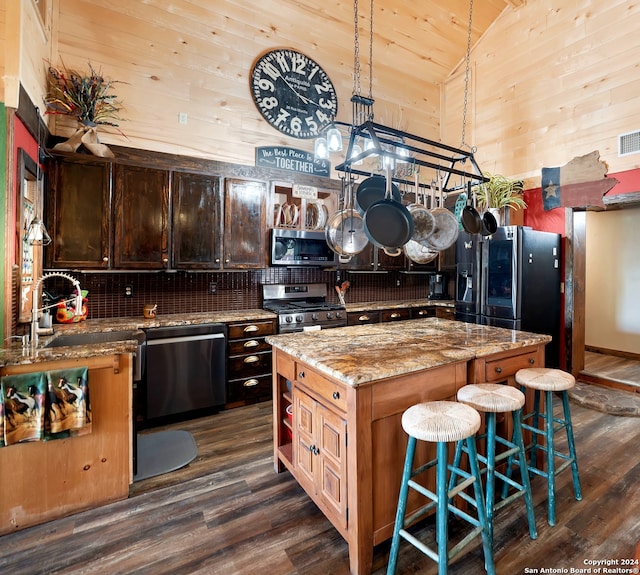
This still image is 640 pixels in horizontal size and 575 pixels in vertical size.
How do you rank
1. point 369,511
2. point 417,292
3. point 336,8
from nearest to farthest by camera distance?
1. point 369,511
2. point 336,8
3. point 417,292

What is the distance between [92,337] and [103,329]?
0.09 m

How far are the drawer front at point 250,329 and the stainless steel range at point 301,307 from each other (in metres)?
0.11

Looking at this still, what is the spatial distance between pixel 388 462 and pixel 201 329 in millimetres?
2154

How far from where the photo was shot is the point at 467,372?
191cm

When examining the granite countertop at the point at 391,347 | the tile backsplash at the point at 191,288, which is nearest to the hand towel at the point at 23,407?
the granite countertop at the point at 391,347

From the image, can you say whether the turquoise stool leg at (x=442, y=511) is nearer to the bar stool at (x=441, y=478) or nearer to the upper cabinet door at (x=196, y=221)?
the bar stool at (x=441, y=478)

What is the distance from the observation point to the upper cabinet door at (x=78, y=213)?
2.82m

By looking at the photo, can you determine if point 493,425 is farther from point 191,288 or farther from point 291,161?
point 291,161

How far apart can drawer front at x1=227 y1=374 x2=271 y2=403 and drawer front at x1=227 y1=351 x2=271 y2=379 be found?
0.05 meters

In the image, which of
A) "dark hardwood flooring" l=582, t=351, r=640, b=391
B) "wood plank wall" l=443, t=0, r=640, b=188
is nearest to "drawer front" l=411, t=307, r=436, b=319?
"dark hardwood flooring" l=582, t=351, r=640, b=391

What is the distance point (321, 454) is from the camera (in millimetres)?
1764

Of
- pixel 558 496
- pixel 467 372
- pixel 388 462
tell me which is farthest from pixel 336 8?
pixel 558 496

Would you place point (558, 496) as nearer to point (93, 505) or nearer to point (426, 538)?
point (426, 538)

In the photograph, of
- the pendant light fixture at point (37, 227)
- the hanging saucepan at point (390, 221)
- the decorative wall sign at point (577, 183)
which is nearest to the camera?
the hanging saucepan at point (390, 221)
